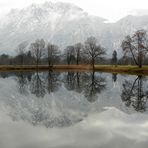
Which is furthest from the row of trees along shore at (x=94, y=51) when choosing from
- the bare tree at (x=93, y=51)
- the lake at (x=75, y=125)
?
the lake at (x=75, y=125)

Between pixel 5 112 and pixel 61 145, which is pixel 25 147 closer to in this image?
pixel 61 145

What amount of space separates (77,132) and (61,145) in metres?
2.81

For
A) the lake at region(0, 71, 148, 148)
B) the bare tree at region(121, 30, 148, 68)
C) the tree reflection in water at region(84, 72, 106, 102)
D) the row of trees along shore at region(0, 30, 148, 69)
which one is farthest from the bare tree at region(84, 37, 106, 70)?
the lake at region(0, 71, 148, 148)

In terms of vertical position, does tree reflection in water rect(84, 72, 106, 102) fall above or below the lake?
below

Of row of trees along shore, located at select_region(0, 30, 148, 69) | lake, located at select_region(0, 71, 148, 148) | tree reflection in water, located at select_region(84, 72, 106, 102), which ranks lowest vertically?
tree reflection in water, located at select_region(84, 72, 106, 102)

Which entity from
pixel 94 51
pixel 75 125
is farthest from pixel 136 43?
pixel 75 125

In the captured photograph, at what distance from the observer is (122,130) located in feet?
66.7

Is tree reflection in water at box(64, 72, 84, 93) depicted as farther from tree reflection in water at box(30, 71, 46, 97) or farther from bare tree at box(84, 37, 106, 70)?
bare tree at box(84, 37, 106, 70)

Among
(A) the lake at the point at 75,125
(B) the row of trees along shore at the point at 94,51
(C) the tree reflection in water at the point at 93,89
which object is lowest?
(C) the tree reflection in water at the point at 93,89

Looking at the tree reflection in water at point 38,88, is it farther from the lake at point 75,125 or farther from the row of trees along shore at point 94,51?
the row of trees along shore at point 94,51

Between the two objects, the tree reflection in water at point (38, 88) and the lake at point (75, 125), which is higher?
the lake at point (75, 125)

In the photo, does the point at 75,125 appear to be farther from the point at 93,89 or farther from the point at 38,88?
the point at 38,88

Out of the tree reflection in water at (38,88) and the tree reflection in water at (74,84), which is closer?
the tree reflection in water at (38,88)

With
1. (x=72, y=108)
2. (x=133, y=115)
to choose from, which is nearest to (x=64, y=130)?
(x=133, y=115)
